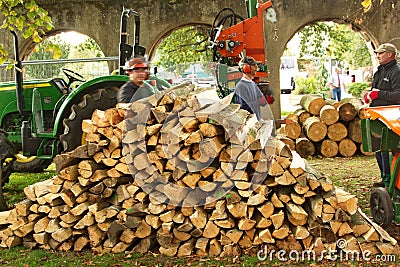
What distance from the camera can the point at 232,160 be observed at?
177 inches

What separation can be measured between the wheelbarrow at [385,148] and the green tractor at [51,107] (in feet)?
8.45

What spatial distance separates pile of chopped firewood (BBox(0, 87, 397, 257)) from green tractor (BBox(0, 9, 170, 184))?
138 centimetres

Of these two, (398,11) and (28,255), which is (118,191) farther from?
(398,11)

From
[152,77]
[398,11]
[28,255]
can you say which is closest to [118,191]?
[28,255]

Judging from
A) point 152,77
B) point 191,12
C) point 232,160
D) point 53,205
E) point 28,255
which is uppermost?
point 191,12

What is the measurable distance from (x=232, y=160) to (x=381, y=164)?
2.34 metres

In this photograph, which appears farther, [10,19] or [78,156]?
[10,19]

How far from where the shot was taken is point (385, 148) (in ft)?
15.9

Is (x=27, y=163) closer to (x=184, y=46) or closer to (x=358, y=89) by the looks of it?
(x=184, y=46)

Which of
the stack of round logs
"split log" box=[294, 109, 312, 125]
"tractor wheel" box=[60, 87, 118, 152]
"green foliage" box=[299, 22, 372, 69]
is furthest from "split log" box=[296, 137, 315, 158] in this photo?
"green foliage" box=[299, 22, 372, 69]

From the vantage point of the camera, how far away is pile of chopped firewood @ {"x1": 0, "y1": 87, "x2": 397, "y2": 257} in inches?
175

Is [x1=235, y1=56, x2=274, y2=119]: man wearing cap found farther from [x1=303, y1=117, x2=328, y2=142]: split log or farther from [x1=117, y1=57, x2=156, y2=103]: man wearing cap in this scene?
[x1=303, y1=117, x2=328, y2=142]: split log

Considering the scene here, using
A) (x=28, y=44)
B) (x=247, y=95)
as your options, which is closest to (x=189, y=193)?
(x=247, y=95)

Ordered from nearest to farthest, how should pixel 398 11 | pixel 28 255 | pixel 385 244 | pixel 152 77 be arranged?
pixel 385 244, pixel 28 255, pixel 152 77, pixel 398 11
